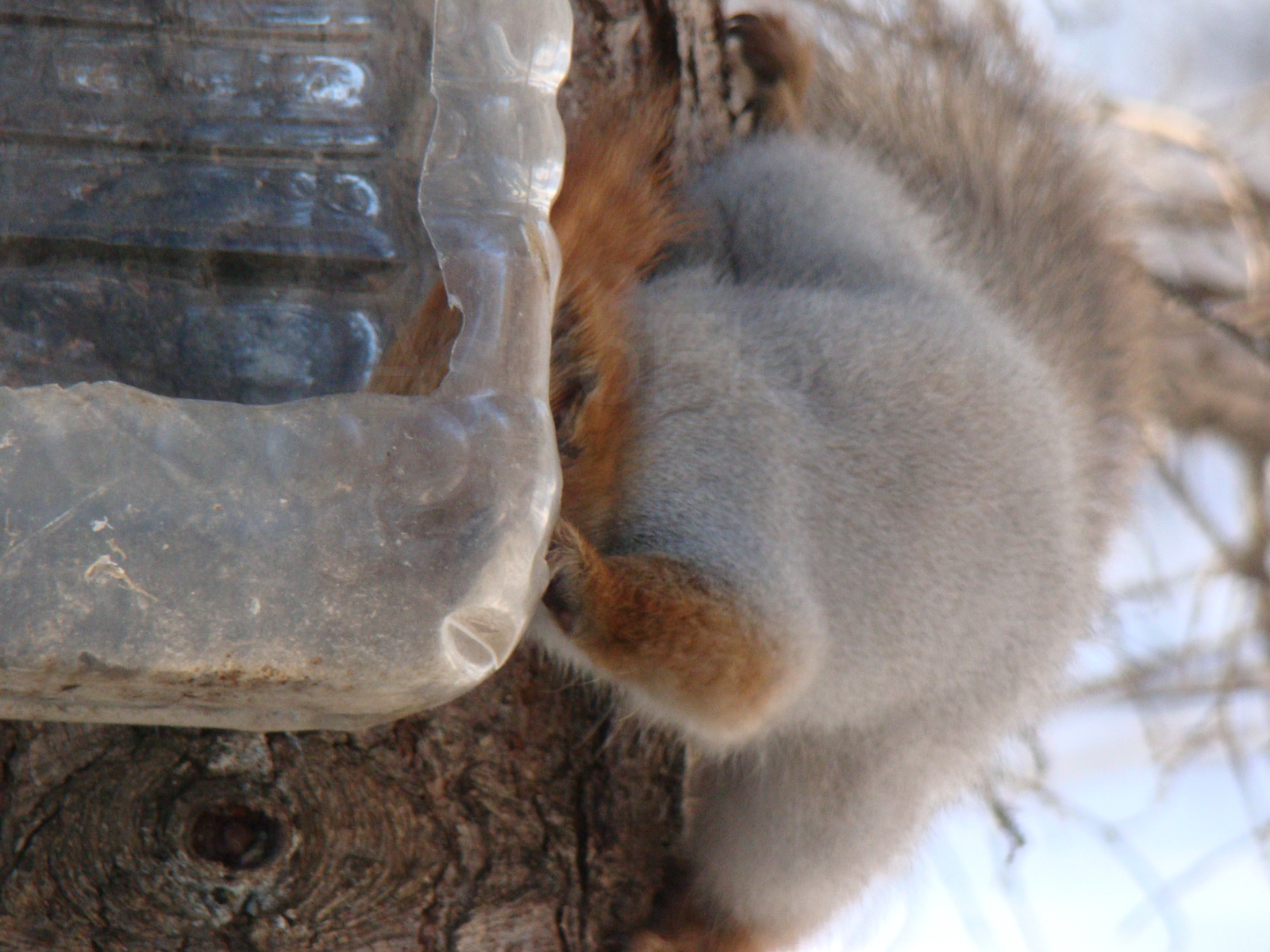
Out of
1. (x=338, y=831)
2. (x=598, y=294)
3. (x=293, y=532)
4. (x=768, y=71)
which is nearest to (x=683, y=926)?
(x=338, y=831)

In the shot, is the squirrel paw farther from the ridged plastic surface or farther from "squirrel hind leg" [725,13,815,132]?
"squirrel hind leg" [725,13,815,132]

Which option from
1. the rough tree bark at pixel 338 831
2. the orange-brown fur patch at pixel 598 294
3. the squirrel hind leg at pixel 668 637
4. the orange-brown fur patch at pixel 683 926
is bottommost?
the orange-brown fur patch at pixel 683 926

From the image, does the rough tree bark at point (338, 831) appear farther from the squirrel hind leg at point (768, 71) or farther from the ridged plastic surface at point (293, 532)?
the squirrel hind leg at point (768, 71)

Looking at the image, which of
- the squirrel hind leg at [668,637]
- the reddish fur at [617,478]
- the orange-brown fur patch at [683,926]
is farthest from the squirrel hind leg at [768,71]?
the orange-brown fur patch at [683,926]

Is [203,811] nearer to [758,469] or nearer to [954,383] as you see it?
[758,469]

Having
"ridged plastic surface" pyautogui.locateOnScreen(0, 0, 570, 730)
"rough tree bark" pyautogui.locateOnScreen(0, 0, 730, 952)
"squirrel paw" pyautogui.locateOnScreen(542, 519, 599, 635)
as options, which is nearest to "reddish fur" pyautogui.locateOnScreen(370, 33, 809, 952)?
"squirrel paw" pyautogui.locateOnScreen(542, 519, 599, 635)

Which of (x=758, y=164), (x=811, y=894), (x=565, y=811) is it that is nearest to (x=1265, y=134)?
(x=758, y=164)

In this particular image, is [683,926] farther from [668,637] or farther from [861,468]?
[861,468]
